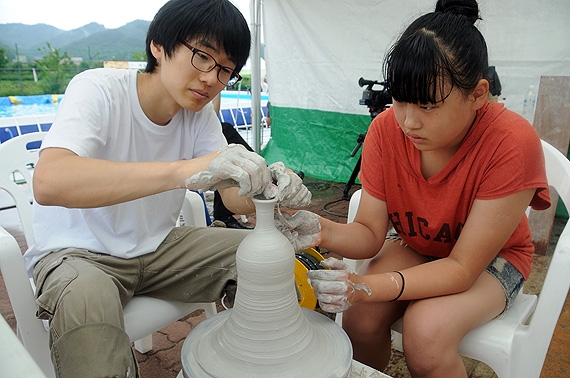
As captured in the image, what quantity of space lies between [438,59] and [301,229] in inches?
25.7

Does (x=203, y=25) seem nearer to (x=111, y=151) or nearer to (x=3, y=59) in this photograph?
(x=111, y=151)

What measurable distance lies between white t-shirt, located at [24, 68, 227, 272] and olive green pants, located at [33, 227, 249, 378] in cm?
5

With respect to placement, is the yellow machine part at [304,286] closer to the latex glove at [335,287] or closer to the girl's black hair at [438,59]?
the latex glove at [335,287]

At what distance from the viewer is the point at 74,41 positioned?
5773mm

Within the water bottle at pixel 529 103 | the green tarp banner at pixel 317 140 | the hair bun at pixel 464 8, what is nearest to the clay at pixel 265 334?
the hair bun at pixel 464 8

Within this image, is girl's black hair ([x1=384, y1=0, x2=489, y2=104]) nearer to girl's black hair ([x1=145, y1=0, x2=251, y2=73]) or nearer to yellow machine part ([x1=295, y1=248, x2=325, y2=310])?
girl's black hair ([x1=145, y1=0, x2=251, y2=73])

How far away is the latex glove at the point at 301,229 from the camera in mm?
1277

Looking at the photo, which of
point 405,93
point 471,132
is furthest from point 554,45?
point 405,93

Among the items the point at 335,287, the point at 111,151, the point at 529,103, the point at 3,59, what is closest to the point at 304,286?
the point at 335,287

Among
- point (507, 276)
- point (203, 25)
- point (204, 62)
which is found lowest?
point (507, 276)

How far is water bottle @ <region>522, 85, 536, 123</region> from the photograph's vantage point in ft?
10.9

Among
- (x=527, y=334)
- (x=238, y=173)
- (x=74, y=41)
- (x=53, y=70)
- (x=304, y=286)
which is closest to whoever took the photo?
(x=238, y=173)

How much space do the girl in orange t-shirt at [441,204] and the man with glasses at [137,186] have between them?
0.38 meters

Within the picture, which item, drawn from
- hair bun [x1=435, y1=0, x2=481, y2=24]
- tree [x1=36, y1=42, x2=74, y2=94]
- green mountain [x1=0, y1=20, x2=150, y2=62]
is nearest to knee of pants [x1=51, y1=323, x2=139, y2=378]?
hair bun [x1=435, y1=0, x2=481, y2=24]
